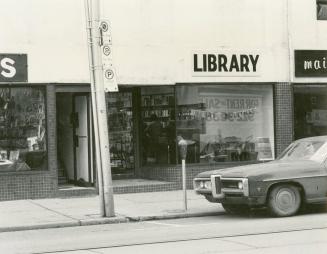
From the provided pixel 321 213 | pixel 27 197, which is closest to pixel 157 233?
pixel 321 213

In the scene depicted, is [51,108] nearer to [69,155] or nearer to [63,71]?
[63,71]

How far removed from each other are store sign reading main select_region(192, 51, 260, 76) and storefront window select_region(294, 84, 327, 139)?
159 cm

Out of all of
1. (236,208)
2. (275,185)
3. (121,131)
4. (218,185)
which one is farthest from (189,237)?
(121,131)

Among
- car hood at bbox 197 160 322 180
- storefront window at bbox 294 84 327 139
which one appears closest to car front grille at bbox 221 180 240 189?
car hood at bbox 197 160 322 180

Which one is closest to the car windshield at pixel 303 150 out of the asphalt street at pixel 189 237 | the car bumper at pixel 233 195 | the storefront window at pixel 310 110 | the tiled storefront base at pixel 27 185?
the asphalt street at pixel 189 237

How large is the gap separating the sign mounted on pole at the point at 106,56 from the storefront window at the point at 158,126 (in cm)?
457

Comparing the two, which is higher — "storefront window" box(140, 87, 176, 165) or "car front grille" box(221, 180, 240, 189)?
"storefront window" box(140, 87, 176, 165)

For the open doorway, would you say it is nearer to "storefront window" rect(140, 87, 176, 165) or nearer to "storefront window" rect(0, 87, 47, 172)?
"storefront window" rect(0, 87, 47, 172)

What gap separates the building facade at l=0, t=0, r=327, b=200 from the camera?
53.7 ft

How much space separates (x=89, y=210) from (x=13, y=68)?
4009mm

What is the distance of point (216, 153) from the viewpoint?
60.6 feet

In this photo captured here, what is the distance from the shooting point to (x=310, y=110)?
19500 millimetres

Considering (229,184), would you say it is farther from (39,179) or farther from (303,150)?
(39,179)

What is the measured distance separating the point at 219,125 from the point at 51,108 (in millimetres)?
4673
